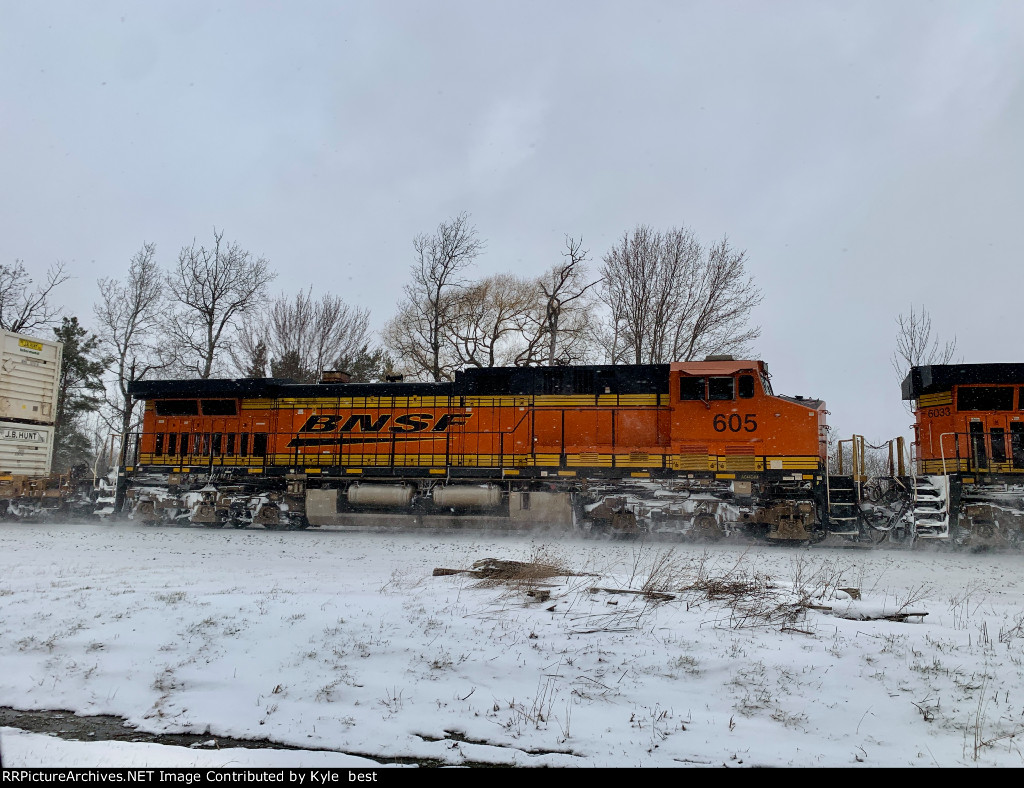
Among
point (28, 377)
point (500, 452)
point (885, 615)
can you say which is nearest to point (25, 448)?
point (28, 377)

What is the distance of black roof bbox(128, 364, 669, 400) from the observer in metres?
15.5

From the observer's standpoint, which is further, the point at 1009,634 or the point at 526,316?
the point at 526,316

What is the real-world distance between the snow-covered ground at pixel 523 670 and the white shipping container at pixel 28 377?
12235 millimetres

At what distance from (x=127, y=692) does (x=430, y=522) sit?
11.7m

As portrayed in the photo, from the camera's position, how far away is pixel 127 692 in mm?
4836

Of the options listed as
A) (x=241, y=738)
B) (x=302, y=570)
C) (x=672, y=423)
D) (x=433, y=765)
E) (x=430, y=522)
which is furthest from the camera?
(x=430, y=522)

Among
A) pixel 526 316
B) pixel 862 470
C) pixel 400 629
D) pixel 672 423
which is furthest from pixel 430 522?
pixel 526 316

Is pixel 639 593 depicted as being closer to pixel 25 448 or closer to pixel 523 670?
pixel 523 670

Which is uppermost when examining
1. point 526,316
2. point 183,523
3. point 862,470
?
point 526,316

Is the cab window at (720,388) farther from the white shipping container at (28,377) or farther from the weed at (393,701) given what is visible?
the white shipping container at (28,377)

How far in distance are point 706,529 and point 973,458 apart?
547 centimetres

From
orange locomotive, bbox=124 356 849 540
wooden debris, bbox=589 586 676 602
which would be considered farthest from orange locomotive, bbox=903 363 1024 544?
wooden debris, bbox=589 586 676 602

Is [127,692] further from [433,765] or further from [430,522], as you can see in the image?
[430,522]

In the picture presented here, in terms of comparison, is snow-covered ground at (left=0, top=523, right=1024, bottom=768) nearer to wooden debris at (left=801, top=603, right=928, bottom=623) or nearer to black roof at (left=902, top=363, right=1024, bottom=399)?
wooden debris at (left=801, top=603, right=928, bottom=623)
